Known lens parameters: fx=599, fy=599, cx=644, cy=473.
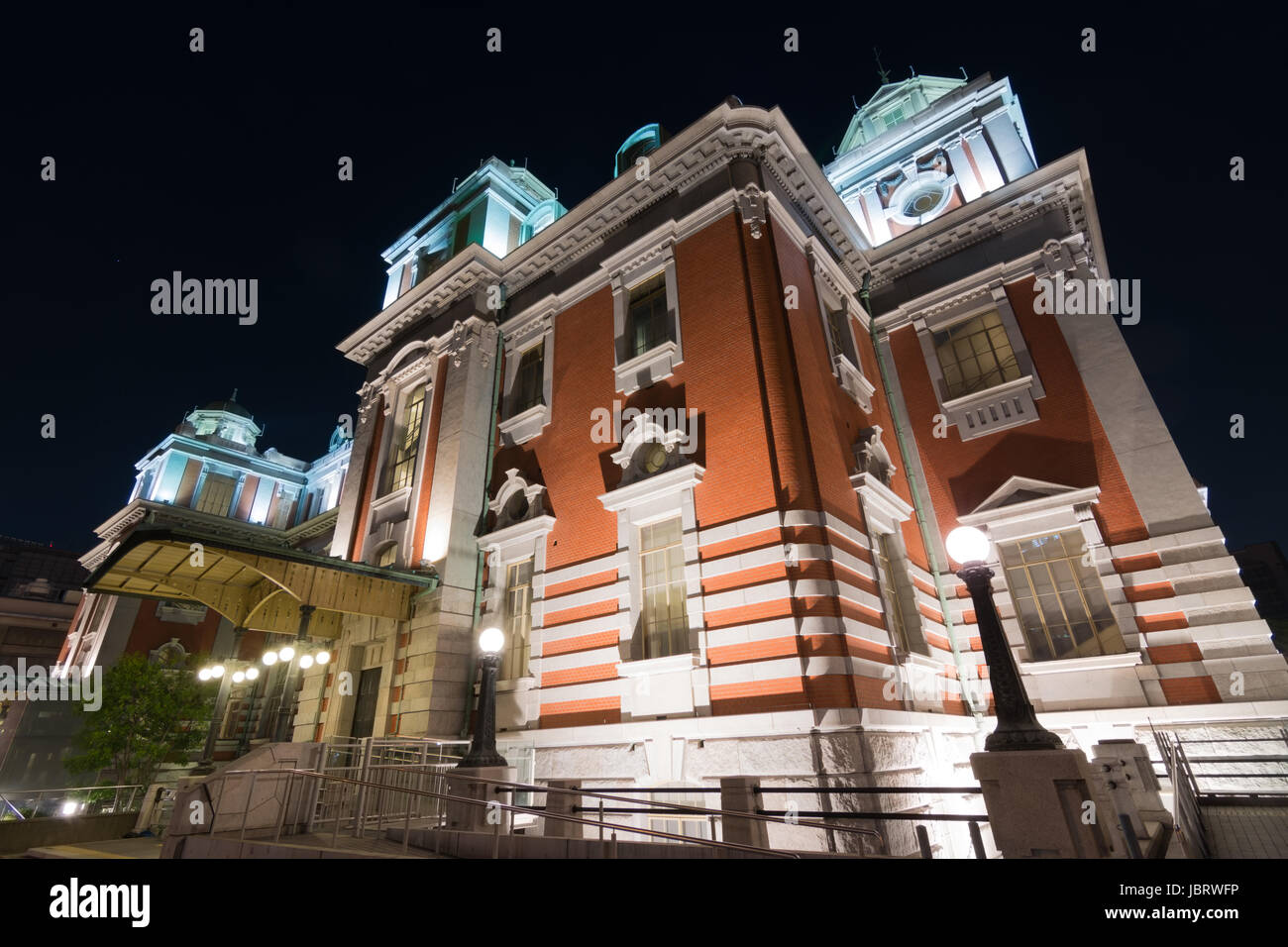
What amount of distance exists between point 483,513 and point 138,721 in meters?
21.8

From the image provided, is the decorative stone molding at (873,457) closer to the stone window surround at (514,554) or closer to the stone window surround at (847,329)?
the stone window surround at (847,329)

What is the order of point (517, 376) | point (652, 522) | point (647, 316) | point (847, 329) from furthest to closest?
point (517, 376) < point (847, 329) < point (647, 316) < point (652, 522)

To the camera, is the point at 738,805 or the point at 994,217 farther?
the point at 994,217

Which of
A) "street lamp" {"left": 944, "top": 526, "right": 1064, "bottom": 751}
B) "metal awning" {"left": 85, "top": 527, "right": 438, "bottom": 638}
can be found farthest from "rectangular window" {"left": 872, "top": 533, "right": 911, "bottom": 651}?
"metal awning" {"left": 85, "top": 527, "right": 438, "bottom": 638}

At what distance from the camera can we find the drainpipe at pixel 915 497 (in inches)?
548

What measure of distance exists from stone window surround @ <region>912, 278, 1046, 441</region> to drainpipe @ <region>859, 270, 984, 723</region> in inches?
45.9

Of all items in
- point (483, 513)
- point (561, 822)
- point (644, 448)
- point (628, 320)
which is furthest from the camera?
point (483, 513)

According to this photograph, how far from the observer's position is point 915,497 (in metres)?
15.7

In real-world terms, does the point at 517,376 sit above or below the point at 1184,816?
above

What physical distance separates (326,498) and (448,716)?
27418 mm

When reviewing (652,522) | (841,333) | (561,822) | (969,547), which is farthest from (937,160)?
(561,822)

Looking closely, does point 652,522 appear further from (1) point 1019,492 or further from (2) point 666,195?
(2) point 666,195

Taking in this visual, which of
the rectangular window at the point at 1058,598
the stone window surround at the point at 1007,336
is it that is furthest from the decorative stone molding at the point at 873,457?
the rectangular window at the point at 1058,598

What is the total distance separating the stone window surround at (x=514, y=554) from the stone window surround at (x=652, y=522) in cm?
219
